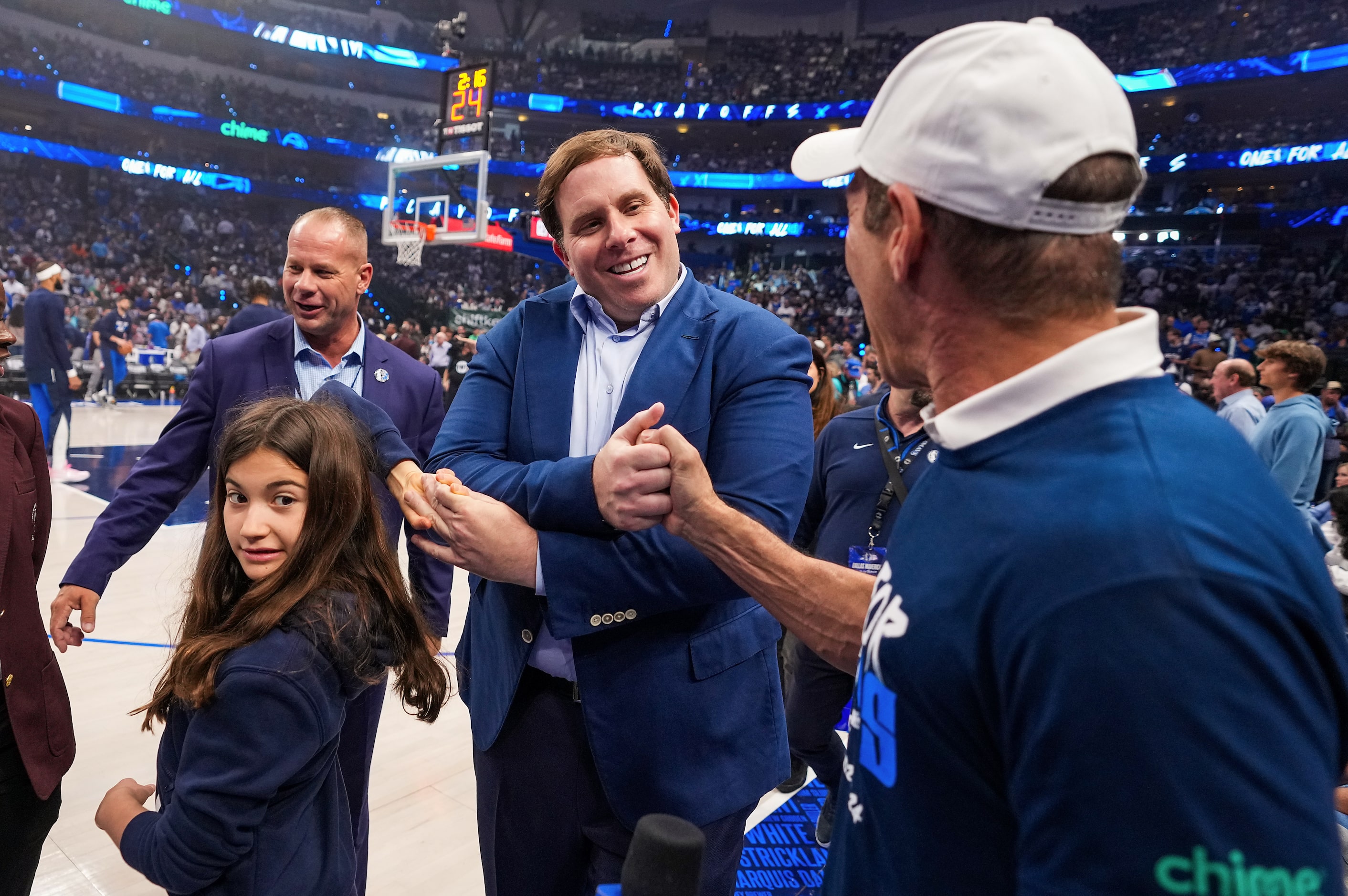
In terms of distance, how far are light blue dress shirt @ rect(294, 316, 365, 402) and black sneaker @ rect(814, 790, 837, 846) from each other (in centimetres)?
215

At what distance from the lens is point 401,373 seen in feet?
8.41

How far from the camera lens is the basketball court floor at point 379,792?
101 inches

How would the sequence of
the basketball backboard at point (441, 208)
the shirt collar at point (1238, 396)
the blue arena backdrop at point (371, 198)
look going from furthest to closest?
the blue arena backdrop at point (371, 198) < the basketball backboard at point (441, 208) < the shirt collar at point (1238, 396)

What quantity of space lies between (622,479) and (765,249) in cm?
2881

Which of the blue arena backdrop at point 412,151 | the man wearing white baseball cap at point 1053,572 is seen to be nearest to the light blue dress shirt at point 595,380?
the man wearing white baseball cap at point 1053,572

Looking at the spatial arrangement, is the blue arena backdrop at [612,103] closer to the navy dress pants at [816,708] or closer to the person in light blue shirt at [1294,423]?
the person in light blue shirt at [1294,423]

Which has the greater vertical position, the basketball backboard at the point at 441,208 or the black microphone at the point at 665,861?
the basketball backboard at the point at 441,208

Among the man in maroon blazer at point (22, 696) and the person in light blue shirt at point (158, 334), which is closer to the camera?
the man in maroon blazer at point (22, 696)

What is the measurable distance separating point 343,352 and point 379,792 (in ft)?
5.57

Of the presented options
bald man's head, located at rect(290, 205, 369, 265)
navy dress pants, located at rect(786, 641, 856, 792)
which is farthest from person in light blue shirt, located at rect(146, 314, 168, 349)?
navy dress pants, located at rect(786, 641, 856, 792)

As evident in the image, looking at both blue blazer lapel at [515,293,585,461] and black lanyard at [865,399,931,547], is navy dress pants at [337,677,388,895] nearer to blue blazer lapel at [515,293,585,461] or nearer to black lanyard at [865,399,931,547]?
blue blazer lapel at [515,293,585,461]

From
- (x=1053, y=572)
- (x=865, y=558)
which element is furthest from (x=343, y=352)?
(x=1053, y=572)

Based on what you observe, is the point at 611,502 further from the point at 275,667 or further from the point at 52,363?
the point at 52,363

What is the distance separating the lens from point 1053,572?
1.93 feet
